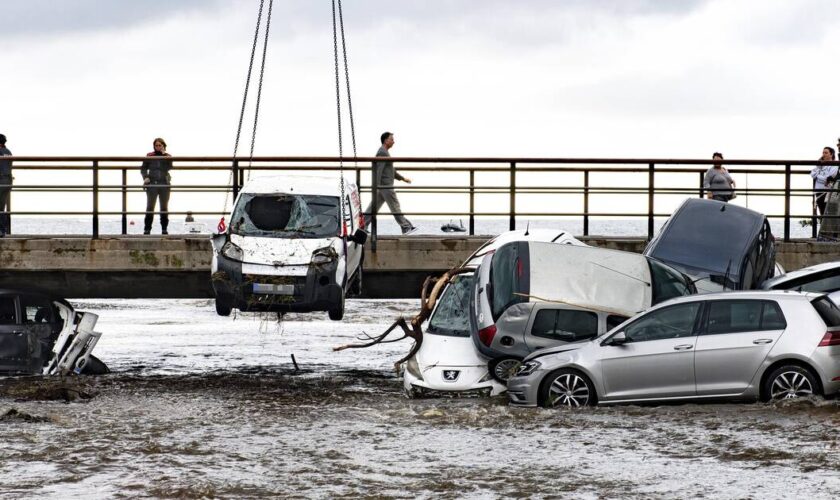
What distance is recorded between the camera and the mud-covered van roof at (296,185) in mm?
20312

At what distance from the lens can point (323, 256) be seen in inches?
754

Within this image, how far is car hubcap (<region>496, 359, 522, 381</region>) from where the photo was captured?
1728 cm

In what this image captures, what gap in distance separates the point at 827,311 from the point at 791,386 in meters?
0.94

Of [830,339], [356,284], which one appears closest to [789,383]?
[830,339]

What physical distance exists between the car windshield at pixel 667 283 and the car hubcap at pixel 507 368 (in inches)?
74.6

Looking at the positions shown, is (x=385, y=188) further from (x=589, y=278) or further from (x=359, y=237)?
(x=589, y=278)

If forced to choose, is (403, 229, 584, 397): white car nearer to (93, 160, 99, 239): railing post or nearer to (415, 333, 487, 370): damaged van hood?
(415, 333, 487, 370): damaged van hood

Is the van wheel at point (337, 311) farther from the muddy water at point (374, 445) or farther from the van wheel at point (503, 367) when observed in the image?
the van wheel at point (503, 367)

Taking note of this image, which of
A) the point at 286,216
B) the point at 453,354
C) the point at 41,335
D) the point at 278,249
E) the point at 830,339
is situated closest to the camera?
the point at 830,339

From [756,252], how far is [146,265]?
909cm

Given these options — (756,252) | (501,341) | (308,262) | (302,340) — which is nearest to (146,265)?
(308,262)

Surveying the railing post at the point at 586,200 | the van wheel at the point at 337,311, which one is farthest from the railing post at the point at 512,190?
the van wheel at the point at 337,311

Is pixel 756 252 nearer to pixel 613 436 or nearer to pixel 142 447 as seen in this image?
pixel 613 436

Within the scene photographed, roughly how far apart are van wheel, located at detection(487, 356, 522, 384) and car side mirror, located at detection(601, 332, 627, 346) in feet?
4.96
